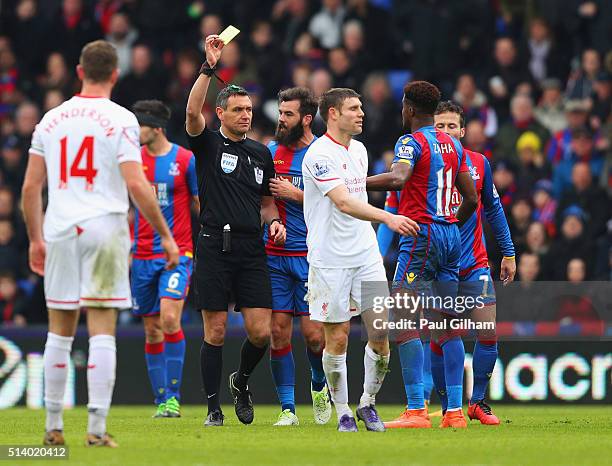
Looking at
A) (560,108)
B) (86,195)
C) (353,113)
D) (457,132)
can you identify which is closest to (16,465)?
(86,195)

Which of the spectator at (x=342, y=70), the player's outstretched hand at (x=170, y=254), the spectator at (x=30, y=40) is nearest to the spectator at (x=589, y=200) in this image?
the spectator at (x=342, y=70)

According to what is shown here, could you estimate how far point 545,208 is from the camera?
56.9ft

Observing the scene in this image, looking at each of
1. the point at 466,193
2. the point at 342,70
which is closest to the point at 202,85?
the point at 466,193

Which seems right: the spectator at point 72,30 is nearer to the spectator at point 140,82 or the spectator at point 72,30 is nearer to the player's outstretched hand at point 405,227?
the spectator at point 140,82

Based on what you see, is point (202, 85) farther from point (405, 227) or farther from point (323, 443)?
point (323, 443)

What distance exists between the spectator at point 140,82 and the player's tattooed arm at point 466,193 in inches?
386

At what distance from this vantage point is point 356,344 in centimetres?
1608

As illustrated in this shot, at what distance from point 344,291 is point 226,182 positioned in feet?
5.48

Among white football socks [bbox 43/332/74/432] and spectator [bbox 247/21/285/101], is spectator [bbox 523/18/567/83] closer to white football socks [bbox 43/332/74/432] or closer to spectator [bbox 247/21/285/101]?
spectator [bbox 247/21/285/101]

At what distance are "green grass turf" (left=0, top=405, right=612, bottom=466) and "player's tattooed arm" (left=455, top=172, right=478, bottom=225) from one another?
1699 mm

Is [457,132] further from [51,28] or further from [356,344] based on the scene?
[51,28]

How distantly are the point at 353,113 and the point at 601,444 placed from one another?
296 cm

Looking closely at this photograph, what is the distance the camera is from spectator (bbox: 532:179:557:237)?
56.2ft

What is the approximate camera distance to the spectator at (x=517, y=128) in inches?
725
